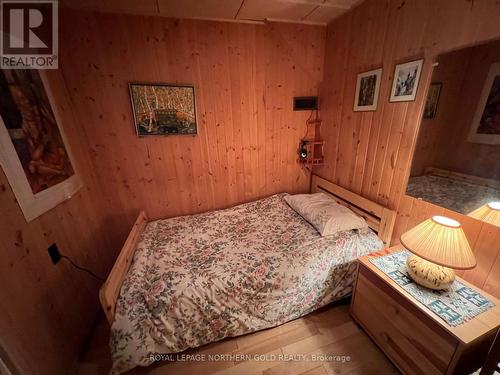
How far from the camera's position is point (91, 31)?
67.1 inches

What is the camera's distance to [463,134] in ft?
4.05

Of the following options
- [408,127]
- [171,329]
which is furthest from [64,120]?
[408,127]

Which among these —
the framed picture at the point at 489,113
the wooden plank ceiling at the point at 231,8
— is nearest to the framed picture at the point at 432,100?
the framed picture at the point at 489,113

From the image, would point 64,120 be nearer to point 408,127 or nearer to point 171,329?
point 171,329

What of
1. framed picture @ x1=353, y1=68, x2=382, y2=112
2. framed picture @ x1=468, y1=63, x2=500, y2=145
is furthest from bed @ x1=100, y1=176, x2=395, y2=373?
framed picture @ x1=353, y1=68, x2=382, y2=112

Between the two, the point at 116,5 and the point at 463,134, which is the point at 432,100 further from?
the point at 116,5

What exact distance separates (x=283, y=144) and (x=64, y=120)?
2.13 meters

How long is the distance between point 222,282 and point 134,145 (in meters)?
1.59

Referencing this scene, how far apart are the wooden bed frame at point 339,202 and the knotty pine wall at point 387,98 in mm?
81

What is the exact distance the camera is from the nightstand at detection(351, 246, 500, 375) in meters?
1.00

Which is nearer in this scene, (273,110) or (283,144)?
(273,110)

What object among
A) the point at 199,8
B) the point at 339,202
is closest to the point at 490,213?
the point at 339,202

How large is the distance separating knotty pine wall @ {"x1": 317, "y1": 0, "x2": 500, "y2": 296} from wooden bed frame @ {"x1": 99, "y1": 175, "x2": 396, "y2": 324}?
3.2 inches

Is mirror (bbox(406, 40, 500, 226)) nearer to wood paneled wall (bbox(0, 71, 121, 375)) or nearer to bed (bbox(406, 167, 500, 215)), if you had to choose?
bed (bbox(406, 167, 500, 215))
